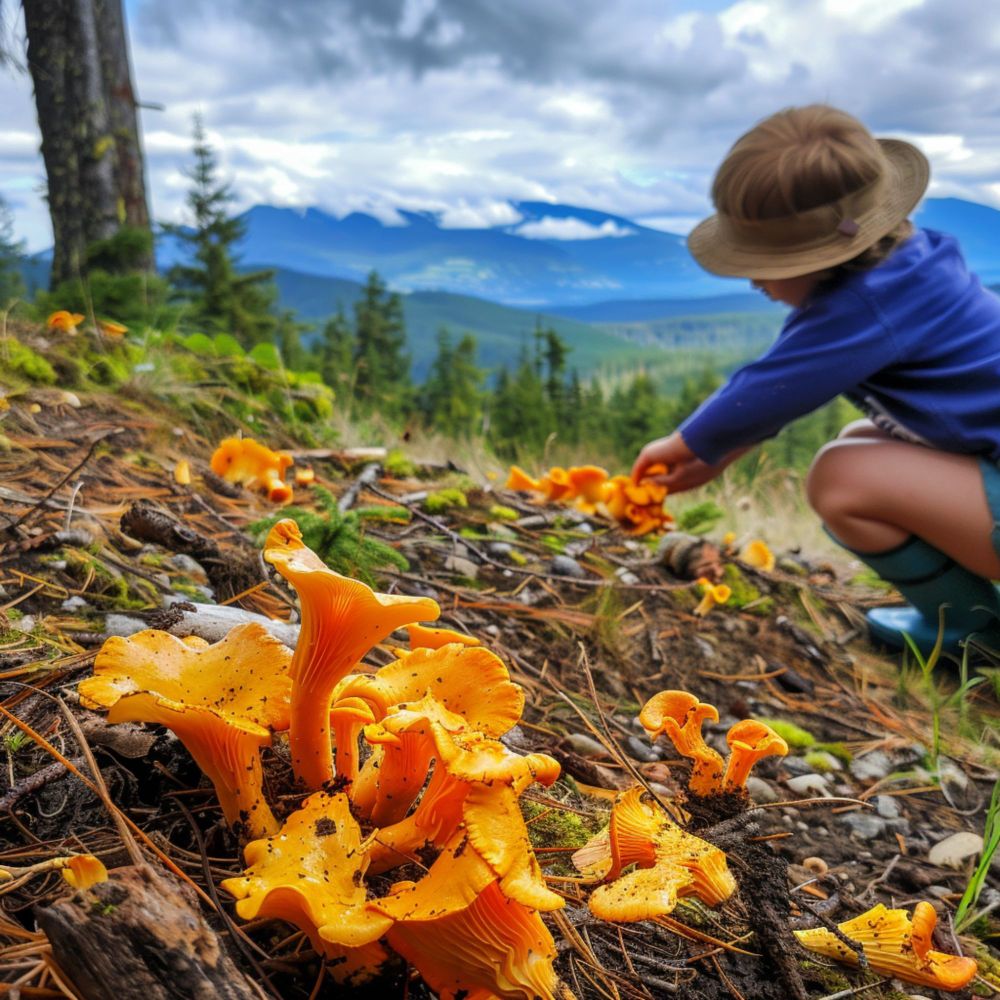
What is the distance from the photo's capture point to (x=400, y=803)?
122cm

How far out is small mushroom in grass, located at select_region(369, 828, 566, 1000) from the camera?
2.98 ft

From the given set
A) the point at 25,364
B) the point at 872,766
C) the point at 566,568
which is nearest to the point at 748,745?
the point at 872,766

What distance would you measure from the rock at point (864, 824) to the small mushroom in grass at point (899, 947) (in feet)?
2.72

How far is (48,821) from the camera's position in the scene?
1.24 m

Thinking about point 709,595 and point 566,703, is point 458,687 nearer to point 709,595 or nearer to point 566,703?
point 566,703

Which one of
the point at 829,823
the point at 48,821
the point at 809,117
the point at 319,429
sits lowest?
the point at 829,823

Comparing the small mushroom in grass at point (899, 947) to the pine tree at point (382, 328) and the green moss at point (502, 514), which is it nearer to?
the green moss at point (502, 514)

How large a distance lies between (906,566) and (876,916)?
7.92 feet

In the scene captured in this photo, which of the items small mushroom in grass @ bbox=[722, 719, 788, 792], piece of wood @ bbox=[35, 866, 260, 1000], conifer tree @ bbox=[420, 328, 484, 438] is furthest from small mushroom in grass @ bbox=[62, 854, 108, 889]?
conifer tree @ bbox=[420, 328, 484, 438]

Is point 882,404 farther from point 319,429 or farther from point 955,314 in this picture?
point 319,429

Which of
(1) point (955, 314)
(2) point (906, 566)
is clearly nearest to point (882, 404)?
(1) point (955, 314)

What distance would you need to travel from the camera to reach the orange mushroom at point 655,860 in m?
1.07

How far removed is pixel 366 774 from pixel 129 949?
18.1 inches

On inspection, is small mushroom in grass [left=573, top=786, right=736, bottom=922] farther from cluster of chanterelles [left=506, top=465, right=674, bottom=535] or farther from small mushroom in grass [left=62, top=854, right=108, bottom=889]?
cluster of chanterelles [left=506, top=465, right=674, bottom=535]
